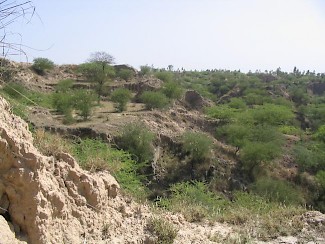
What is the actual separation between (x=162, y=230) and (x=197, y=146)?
2144 cm

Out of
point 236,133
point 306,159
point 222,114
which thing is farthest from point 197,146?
point 222,114

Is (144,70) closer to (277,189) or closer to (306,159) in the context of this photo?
(306,159)

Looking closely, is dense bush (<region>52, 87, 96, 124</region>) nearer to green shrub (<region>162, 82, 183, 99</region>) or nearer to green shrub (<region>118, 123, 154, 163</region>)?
green shrub (<region>118, 123, 154, 163</region>)

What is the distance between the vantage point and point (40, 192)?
4.18 meters

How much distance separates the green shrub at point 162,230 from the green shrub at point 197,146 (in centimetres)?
2116

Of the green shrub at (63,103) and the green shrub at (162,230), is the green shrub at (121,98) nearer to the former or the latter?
the green shrub at (63,103)

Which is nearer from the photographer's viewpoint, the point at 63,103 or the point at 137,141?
the point at 137,141

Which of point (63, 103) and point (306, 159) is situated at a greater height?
point (63, 103)

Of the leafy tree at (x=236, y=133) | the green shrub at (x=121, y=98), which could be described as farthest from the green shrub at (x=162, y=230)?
the green shrub at (x=121, y=98)

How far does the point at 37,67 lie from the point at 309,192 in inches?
1159

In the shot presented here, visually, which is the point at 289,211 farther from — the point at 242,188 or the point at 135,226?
the point at 242,188

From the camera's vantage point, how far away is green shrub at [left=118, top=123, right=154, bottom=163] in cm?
2392

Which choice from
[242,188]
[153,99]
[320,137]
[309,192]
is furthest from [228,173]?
[320,137]

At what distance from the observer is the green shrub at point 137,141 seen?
942 inches
